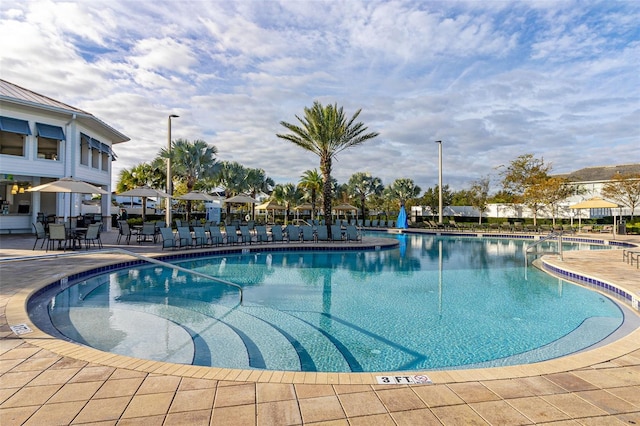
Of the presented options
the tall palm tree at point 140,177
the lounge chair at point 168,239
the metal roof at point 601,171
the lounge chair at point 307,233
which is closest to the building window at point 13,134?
the tall palm tree at point 140,177

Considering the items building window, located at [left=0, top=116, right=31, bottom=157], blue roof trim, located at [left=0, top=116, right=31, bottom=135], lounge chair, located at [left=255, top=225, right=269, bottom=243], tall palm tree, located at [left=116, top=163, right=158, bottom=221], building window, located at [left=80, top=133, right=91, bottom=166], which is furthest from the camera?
tall palm tree, located at [left=116, top=163, right=158, bottom=221]

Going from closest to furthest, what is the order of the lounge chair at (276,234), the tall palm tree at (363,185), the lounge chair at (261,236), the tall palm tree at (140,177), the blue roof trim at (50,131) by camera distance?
the lounge chair at (261,236) → the lounge chair at (276,234) → the blue roof trim at (50,131) → the tall palm tree at (140,177) → the tall palm tree at (363,185)

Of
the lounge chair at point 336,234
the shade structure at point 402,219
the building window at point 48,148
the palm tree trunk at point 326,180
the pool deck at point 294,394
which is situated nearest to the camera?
the pool deck at point 294,394

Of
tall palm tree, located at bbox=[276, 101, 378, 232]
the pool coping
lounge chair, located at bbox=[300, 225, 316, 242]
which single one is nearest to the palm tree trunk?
tall palm tree, located at bbox=[276, 101, 378, 232]

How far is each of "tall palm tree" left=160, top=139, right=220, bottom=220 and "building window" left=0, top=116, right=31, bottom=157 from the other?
6.83m

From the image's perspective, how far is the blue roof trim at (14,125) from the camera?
1538 cm

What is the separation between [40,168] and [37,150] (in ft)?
5.59

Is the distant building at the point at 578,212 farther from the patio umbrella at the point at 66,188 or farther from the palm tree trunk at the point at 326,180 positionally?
A: the patio umbrella at the point at 66,188

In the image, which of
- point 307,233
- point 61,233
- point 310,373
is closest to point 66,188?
point 61,233

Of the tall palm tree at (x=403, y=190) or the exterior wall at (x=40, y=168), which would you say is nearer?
the exterior wall at (x=40, y=168)

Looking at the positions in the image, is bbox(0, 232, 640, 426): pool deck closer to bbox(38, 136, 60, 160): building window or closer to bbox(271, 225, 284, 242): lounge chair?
bbox(271, 225, 284, 242): lounge chair

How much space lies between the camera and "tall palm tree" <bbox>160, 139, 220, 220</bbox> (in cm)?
2220

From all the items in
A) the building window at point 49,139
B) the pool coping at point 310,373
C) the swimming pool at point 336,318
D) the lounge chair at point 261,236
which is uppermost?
the building window at point 49,139

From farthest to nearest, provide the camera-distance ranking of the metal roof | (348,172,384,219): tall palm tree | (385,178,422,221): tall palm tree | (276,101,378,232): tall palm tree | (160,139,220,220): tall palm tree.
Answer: (385,178,422,221): tall palm tree < the metal roof < (348,172,384,219): tall palm tree < (160,139,220,220): tall palm tree < (276,101,378,232): tall palm tree
